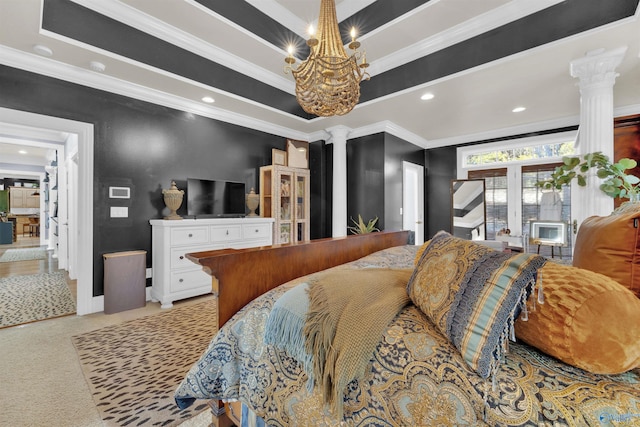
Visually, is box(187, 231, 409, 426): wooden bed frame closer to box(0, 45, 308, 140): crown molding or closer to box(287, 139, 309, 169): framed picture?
box(0, 45, 308, 140): crown molding

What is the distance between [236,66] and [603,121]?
3.86m

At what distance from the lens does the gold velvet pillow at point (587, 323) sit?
620 millimetres

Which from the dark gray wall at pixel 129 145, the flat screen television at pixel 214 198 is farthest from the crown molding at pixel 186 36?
the flat screen television at pixel 214 198

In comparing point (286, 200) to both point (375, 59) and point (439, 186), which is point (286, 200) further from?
point (439, 186)

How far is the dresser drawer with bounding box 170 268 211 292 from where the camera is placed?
313cm

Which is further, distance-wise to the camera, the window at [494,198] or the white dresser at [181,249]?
the window at [494,198]

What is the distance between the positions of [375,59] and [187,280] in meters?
3.57

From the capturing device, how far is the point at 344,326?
87 cm

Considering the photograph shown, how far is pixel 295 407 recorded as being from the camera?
0.92 metres

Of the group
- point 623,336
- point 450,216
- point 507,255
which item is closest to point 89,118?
point 507,255

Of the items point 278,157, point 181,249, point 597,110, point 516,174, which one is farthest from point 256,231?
point 516,174

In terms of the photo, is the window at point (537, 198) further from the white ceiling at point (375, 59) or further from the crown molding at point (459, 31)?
the crown molding at point (459, 31)

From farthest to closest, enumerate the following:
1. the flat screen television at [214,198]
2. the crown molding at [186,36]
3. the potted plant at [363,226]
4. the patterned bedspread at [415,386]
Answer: the potted plant at [363,226] < the flat screen television at [214,198] < the crown molding at [186,36] < the patterned bedspread at [415,386]

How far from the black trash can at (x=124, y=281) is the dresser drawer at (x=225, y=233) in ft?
2.61
